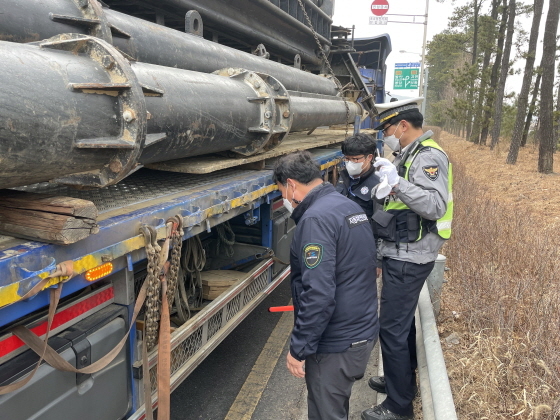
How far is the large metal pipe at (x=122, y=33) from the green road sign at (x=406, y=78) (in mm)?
26476

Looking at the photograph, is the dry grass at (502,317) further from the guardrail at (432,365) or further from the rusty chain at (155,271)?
the rusty chain at (155,271)

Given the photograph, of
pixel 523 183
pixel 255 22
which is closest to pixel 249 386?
pixel 255 22

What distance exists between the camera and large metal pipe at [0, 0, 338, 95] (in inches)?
84.5

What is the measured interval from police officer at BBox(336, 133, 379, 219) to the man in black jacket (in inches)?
Answer: 50.3

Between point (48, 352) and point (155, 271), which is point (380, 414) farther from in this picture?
point (48, 352)

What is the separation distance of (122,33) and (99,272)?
1426 mm

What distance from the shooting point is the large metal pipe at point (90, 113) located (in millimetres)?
1439

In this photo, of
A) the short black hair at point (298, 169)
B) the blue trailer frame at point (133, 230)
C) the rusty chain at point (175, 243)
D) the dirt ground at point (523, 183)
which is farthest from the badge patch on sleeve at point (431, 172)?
the dirt ground at point (523, 183)

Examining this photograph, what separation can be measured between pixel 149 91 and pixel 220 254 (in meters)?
1.99

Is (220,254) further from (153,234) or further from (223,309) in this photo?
(153,234)

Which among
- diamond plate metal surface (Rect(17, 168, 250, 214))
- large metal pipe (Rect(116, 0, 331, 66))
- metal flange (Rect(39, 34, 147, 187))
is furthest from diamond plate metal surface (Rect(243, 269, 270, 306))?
large metal pipe (Rect(116, 0, 331, 66))

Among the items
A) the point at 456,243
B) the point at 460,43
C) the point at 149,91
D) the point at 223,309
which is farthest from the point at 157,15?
the point at 460,43

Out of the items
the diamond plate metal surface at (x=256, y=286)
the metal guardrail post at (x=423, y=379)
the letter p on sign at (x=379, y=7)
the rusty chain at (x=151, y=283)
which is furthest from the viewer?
the letter p on sign at (x=379, y=7)

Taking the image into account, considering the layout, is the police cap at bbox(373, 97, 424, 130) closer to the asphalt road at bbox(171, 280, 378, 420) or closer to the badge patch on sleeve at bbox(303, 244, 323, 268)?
the badge patch on sleeve at bbox(303, 244, 323, 268)
